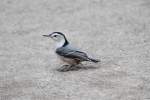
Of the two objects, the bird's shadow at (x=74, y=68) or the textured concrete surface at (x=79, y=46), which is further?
the bird's shadow at (x=74, y=68)

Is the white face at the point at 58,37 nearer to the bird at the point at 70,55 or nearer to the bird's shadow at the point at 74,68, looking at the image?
the bird at the point at 70,55

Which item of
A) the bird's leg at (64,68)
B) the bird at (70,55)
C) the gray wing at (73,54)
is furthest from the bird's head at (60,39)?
the bird's leg at (64,68)

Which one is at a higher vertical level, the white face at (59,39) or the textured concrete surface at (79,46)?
the white face at (59,39)

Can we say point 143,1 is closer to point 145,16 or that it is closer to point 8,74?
point 145,16

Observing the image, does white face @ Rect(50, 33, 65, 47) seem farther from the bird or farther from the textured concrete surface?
the textured concrete surface

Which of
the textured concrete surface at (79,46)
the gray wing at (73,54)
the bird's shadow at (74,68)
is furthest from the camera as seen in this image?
the bird's shadow at (74,68)

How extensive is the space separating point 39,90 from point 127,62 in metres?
1.86

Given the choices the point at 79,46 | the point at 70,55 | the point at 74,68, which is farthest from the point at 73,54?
the point at 79,46

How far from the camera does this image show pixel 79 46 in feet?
33.3

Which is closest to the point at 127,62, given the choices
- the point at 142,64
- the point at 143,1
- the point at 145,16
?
the point at 142,64

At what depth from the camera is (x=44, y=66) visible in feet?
29.3

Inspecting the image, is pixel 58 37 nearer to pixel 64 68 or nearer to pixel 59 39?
pixel 59 39

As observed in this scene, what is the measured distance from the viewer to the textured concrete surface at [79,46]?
751 cm

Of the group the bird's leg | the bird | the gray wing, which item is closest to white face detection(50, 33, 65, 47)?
the bird
